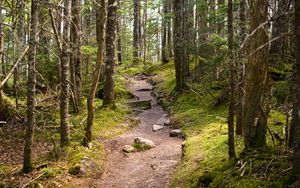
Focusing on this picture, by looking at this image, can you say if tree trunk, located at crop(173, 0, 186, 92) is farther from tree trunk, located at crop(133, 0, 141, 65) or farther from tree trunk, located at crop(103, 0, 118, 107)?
tree trunk, located at crop(133, 0, 141, 65)

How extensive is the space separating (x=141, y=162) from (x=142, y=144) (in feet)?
3.93

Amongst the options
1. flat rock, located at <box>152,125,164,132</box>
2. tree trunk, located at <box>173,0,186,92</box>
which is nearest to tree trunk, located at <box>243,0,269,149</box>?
flat rock, located at <box>152,125,164,132</box>

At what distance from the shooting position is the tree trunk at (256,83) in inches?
265

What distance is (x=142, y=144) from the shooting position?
1159 centimetres

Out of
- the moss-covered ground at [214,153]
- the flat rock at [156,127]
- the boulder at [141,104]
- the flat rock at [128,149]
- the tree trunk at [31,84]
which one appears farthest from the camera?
the boulder at [141,104]

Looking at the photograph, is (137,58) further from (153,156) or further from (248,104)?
(248,104)

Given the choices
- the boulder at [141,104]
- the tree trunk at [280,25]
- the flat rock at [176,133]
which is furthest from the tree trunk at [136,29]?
the tree trunk at [280,25]

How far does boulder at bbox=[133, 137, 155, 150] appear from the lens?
1152 cm

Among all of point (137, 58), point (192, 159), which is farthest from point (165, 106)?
point (137, 58)

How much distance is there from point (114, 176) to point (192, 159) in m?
2.25

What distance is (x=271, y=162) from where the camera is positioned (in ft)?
20.8

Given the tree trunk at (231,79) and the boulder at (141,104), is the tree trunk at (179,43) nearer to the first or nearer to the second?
the boulder at (141,104)

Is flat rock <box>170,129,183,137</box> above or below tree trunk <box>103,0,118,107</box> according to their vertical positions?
below

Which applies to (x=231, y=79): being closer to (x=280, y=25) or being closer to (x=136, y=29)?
(x=280, y=25)
